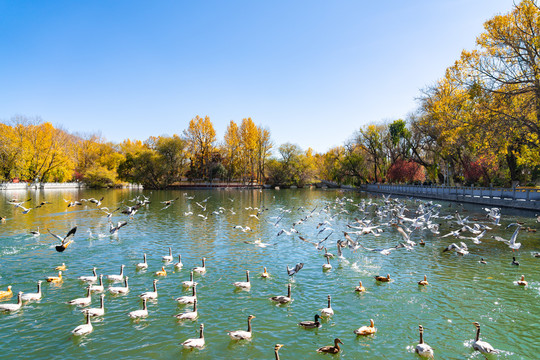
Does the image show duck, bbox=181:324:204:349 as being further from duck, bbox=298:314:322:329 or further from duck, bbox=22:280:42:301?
duck, bbox=22:280:42:301

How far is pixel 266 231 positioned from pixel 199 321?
14.4 meters

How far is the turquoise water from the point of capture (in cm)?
791

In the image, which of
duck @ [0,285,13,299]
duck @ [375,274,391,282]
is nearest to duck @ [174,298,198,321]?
duck @ [0,285,13,299]

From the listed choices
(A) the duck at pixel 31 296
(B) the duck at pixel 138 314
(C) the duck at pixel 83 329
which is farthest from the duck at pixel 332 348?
(A) the duck at pixel 31 296

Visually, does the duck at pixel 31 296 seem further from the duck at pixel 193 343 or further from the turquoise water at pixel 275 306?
the duck at pixel 193 343

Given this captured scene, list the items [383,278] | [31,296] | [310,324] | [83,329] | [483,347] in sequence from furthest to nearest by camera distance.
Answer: [383,278], [31,296], [310,324], [83,329], [483,347]

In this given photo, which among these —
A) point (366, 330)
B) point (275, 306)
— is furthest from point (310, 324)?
point (275, 306)

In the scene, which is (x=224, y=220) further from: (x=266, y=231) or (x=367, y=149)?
(x=367, y=149)

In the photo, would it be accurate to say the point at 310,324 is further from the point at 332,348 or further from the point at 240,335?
the point at 240,335

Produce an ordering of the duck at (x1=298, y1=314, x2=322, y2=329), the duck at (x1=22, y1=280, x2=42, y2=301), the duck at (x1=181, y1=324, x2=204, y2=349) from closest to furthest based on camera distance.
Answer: the duck at (x1=181, y1=324, x2=204, y2=349), the duck at (x1=298, y1=314, x2=322, y2=329), the duck at (x1=22, y1=280, x2=42, y2=301)

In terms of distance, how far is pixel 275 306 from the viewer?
33.4 ft

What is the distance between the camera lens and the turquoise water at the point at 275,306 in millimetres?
7914

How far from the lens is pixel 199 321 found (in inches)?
366

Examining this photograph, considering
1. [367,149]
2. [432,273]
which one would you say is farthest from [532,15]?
[367,149]
